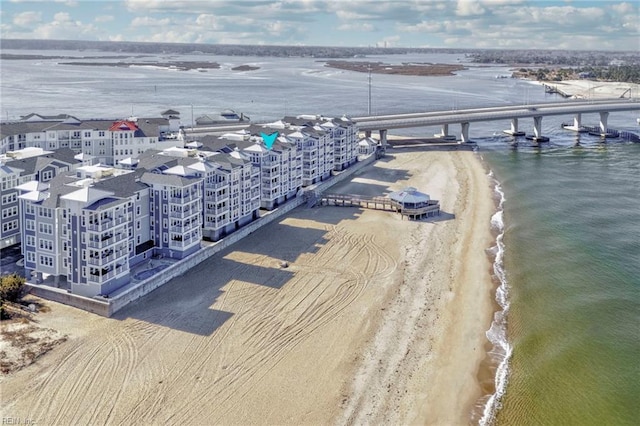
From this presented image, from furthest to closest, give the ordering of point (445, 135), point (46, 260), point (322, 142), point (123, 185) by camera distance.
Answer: point (445, 135), point (322, 142), point (123, 185), point (46, 260)

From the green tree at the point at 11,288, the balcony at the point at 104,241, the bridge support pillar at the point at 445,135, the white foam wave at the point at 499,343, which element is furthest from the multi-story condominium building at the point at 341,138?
the green tree at the point at 11,288

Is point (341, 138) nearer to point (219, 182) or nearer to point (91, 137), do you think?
point (91, 137)

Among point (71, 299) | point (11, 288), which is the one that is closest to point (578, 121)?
point (71, 299)

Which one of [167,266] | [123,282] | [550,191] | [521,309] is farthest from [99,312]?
[550,191]

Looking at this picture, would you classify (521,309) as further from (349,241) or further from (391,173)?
(391,173)

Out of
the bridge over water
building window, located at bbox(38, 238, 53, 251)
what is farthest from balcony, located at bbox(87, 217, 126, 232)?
the bridge over water

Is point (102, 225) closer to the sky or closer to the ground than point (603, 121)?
closer to the ground

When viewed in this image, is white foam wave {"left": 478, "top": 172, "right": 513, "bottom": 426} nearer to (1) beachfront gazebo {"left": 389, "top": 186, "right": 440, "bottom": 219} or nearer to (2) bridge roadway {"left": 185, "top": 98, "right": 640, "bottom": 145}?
(1) beachfront gazebo {"left": 389, "top": 186, "right": 440, "bottom": 219}
